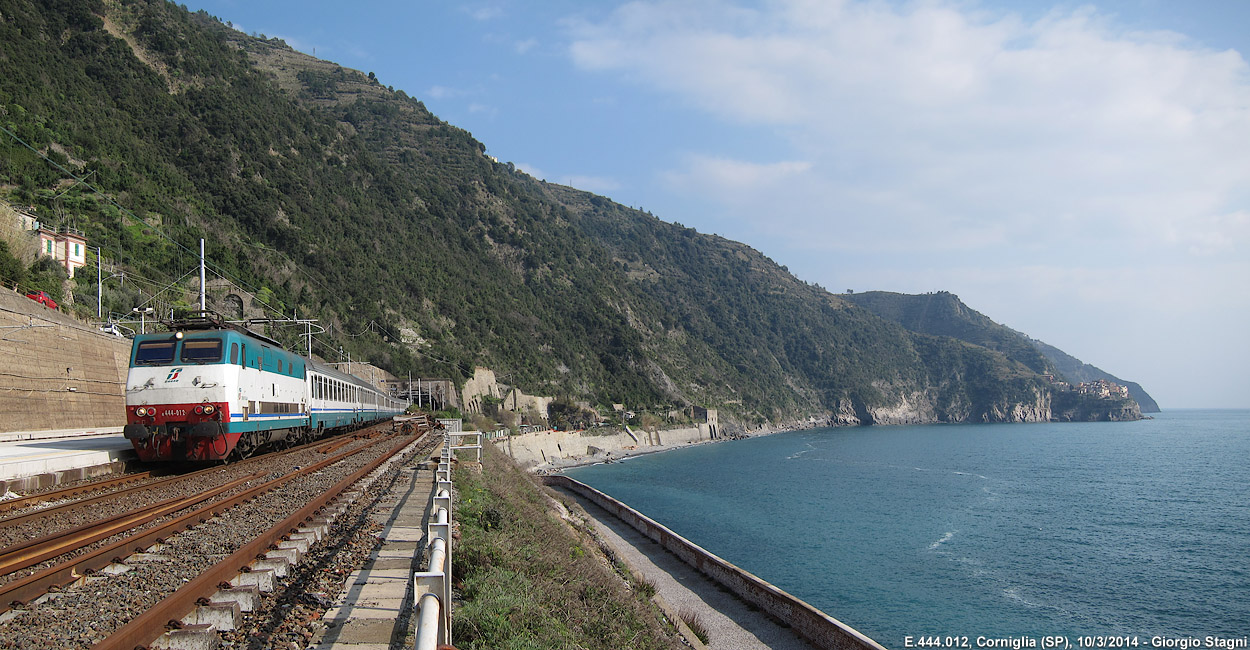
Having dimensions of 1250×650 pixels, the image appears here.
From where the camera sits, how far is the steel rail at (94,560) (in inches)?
221

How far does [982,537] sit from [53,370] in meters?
42.6

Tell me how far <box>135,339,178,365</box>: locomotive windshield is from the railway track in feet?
17.4

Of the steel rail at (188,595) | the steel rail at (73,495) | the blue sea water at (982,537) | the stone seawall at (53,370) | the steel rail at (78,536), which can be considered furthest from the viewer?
the blue sea water at (982,537)

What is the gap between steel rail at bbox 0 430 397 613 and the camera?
5614 millimetres

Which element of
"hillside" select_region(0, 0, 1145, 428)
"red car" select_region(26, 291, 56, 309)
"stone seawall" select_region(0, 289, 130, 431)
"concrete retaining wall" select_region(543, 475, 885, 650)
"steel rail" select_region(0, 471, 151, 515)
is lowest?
"concrete retaining wall" select_region(543, 475, 885, 650)

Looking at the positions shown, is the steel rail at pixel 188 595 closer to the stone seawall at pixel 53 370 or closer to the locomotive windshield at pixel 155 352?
the locomotive windshield at pixel 155 352

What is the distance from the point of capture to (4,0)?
207 ft

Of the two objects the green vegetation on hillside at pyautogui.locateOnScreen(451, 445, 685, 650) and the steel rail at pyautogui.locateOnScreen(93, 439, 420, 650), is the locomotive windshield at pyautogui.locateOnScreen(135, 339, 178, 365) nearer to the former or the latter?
A: the green vegetation on hillside at pyautogui.locateOnScreen(451, 445, 685, 650)

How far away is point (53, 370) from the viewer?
22.8 meters

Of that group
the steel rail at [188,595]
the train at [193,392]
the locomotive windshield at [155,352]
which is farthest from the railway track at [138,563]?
the locomotive windshield at [155,352]

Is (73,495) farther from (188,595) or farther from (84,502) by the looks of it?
(188,595)

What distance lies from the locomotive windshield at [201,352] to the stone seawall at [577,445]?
4331cm

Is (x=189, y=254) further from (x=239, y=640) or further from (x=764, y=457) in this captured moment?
(x=764, y=457)

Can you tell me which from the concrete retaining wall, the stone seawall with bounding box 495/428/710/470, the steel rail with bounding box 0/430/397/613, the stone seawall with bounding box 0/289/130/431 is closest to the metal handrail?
the steel rail with bounding box 0/430/397/613
